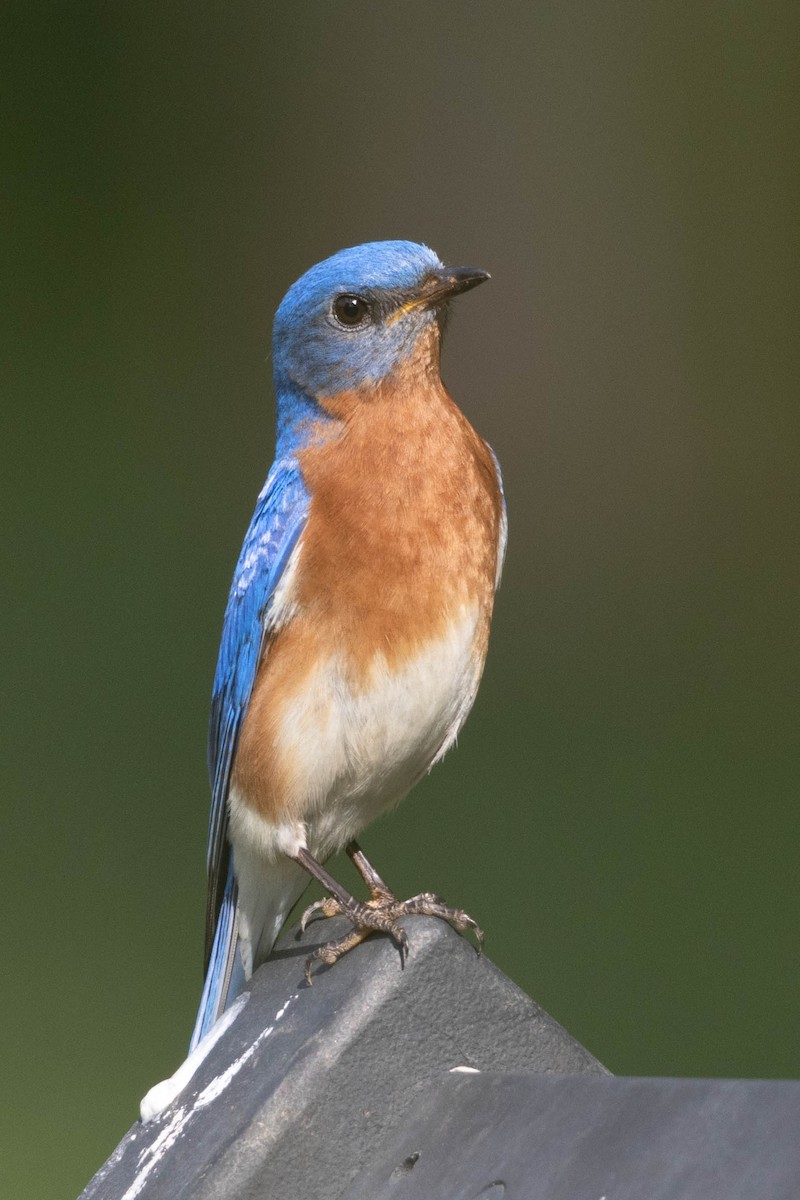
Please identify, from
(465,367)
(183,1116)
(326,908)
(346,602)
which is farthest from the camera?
(465,367)

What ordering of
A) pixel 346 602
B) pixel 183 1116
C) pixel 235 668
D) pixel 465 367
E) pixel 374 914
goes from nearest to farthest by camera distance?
1. pixel 183 1116
2. pixel 374 914
3. pixel 346 602
4. pixel 235 668
5. pixel 465 367

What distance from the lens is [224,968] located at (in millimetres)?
2746

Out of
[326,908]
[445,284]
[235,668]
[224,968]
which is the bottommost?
[224,968]

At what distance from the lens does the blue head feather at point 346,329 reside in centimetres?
272

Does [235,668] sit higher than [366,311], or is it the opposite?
[366,311]

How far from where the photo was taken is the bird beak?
8.91ft

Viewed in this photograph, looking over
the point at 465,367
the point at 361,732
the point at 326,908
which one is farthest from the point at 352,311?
the point at 465,367

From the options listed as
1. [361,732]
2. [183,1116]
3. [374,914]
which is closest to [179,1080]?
[183,1116]

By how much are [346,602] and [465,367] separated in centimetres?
292

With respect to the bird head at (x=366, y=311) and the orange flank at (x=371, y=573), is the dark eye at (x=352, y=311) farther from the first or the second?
the orange flank at (x=371, y=573)

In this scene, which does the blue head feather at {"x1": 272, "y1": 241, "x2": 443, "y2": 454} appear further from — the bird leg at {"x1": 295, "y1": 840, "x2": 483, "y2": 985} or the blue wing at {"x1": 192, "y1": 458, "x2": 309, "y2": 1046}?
the bird leg at {"x1": 295, "y1": 840, "x2": 483, "y2": 985}

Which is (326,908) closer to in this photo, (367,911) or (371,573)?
(367,911)

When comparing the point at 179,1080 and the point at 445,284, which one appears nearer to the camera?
the point at 179,1080

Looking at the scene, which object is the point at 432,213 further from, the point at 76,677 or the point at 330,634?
the point at 330,634
